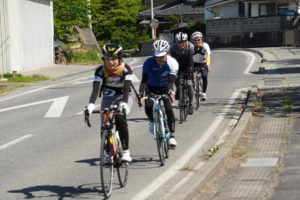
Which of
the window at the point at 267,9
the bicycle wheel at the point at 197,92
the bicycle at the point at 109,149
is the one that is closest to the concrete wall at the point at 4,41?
the bicycle wheel at the point at 197,92

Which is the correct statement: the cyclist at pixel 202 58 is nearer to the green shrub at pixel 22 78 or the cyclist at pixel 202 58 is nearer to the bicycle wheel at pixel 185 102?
the bicycle wheel at pixel 185 102

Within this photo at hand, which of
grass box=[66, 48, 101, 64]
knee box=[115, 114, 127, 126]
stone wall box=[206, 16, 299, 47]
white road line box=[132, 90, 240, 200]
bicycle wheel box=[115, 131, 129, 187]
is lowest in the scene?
white road line box=[132, 90, 240, 200]

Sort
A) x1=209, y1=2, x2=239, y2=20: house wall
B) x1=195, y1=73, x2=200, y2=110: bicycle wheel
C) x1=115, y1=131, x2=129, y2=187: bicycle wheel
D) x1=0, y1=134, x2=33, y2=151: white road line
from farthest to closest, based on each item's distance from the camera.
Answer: x1=209, y1=2, x2=239, y2=20: house wall < x1=195, y1=73, x2=200, y2=110: bicycle wheel < x1=0, y1=134, x2=33, y2=151: white road line < x1=115, y1=131, x2=129, y2=187: bicycle wheel

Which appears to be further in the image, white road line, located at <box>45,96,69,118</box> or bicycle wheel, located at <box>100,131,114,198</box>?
white road line, located at <box>45,96,69,118</box>

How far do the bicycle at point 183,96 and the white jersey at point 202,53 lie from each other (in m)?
2.01

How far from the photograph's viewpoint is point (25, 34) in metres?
31.5

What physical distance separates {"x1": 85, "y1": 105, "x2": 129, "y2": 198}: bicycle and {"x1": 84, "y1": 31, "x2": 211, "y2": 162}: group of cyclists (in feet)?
0.39

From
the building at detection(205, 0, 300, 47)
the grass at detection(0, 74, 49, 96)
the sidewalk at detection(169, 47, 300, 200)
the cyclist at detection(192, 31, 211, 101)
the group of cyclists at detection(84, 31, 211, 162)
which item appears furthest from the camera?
the building at detection(205, 0, 300, 47)

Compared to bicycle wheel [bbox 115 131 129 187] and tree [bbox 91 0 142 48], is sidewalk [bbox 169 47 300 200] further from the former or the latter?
tree [bbox 91 0 142 48]

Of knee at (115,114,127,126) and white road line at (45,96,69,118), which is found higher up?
knee at (115,114,127,126)

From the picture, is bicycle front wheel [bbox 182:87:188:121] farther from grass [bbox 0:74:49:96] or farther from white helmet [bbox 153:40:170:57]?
grass [bbox 0:74:49:96]

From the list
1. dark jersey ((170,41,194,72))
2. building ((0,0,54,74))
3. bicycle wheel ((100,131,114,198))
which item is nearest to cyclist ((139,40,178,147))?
bicycle wheel ((100,131,114,198))

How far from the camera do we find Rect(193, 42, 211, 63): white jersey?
15.9m

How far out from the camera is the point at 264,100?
15922 mm
